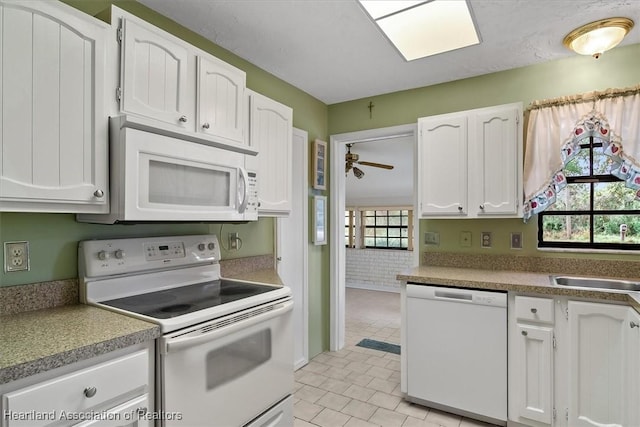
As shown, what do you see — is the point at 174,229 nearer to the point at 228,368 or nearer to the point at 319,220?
the point at 228,368

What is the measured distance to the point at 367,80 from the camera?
2.85 metres

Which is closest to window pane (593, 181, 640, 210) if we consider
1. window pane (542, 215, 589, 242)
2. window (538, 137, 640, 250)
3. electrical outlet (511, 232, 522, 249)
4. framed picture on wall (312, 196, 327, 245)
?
window (538, 137, 640, 250)

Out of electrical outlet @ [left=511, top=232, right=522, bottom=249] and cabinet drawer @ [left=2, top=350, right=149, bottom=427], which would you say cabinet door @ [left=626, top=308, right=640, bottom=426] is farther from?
cabinet drawer @ [left=2, top=350, right=149, bottom=427]

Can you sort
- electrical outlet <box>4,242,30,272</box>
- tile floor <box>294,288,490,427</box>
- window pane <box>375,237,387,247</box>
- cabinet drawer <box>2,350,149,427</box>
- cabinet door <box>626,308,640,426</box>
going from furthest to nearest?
1. window pane <box>375,237,387,247</box>
2. tile floor <box>294,288,490,427</box>
3. cabinet door <box>626,308,640,426</box>
4. electrical outlet <box>4,242,30,272</box>
5. cabinet drawer <box>2,350,149,427</box>

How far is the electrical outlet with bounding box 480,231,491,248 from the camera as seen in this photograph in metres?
2.68

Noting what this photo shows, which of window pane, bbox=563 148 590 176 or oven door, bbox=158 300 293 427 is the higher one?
window pane, bbox=563 148 590 176

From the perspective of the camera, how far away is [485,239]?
8.85 feet

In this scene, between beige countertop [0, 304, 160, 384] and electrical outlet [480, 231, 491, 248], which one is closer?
beige countertop [0, 304, 160, 384]

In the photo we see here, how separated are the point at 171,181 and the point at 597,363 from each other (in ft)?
7.89

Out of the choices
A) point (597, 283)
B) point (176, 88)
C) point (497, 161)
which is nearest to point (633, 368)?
point (597, 283)

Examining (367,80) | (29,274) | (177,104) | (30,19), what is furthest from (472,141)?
(29,274)

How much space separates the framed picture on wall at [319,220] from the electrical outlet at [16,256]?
2120mm

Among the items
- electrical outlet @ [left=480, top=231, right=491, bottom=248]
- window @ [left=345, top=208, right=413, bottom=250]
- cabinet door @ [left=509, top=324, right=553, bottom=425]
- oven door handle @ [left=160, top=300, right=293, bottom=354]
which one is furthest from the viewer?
window @ [left=345, top=208, right=413, bottom=250]

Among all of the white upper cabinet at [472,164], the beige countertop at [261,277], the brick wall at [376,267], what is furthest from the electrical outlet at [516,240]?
the brick wall at [376,267]
